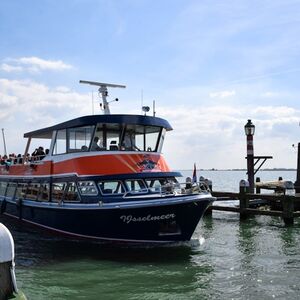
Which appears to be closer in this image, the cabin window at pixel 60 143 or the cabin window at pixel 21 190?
the cabin window at pixel 60 143

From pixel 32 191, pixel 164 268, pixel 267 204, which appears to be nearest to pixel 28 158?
pixel 32 191

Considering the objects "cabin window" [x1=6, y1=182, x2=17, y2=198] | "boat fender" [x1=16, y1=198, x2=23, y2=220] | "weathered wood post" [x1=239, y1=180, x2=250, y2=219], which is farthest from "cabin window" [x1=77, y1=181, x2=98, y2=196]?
"weathered wood post" [x1=239, y1=180, x2=250, y2=219]

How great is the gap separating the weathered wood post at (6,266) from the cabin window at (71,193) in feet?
28.8

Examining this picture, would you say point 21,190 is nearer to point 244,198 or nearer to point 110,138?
point 110,138

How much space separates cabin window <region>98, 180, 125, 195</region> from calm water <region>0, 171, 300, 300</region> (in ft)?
5.50

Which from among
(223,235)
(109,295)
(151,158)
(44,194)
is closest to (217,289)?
(109,295)

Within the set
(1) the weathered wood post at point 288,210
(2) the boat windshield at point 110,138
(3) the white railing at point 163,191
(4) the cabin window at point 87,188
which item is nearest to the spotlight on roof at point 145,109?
(2) the boat windshield at point 110,138

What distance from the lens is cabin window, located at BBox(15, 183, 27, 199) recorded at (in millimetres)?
19344

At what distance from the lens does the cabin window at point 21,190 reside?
762 inches

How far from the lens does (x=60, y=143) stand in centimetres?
1620

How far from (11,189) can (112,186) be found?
8213 mm

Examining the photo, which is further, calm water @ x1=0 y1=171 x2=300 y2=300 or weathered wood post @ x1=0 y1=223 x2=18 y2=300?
calm water @ x1=0 y1=171 x2=300 y2=300

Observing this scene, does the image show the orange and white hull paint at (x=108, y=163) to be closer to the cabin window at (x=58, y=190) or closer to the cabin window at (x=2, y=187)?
the cabin window at (x=58, y=190)

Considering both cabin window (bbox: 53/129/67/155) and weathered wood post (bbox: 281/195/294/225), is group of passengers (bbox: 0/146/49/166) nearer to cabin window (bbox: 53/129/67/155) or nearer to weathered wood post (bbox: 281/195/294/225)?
cabin window (bbox: 53/129/67/155)
